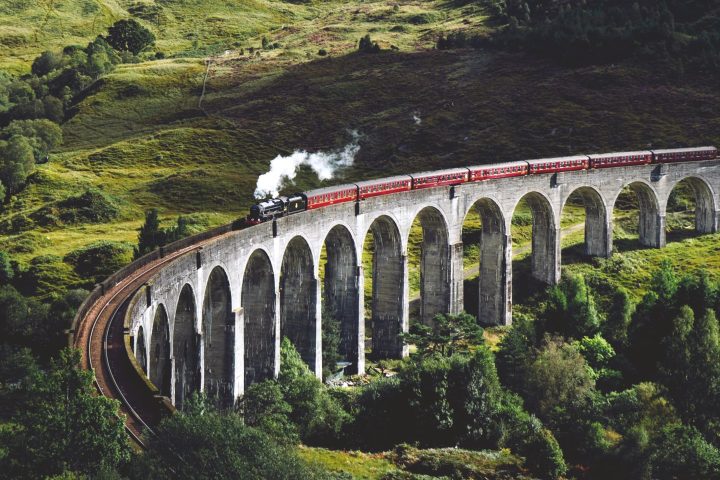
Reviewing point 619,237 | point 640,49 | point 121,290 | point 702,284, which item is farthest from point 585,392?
point 640,49

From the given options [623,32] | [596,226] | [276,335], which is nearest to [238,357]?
[276,335]

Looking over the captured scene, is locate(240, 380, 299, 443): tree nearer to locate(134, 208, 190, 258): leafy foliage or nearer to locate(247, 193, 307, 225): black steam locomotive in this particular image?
locate(247, 193, 307, 225): black steam locomotive

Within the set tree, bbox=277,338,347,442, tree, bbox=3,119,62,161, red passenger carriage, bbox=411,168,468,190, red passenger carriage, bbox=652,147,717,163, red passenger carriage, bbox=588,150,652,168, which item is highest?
tree, bbox=3,119,62,161

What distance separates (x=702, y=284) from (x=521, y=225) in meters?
31.7

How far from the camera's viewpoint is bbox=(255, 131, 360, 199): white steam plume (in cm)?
12062

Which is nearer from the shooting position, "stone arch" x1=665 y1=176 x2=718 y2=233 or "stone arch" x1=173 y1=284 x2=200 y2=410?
"stone arch" x1=173 y1=284 x2=200 y2=410

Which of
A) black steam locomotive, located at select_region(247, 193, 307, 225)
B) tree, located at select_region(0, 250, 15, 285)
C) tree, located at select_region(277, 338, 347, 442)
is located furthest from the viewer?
tree, located at select_region(0, 250, 15, 285)

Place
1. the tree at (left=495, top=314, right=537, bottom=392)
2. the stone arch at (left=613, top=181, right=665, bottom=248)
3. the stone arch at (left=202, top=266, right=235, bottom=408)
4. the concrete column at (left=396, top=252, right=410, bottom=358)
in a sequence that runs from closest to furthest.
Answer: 1. the stone arch at (left=202, top=266, right=235, bottom=408)
2. the tree at (left=495, top=314, right=537, bottom=392)
3. the concrete column at (left=396, top=252, right=410, bottom=358)
4. the stone arch at (left=613, top=181, right=665, bottom=248)

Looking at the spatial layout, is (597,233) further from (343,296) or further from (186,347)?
(186,347)

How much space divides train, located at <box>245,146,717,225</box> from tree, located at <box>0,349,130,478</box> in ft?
83.8

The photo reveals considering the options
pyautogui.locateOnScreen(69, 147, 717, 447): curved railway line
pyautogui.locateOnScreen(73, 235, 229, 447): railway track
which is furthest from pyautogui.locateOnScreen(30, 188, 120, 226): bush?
pyautogui.locateOnScreen(73, 235, 229, 447): railway track

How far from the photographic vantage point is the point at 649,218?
91.9 metres

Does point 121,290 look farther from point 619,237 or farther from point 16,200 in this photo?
point 16,200

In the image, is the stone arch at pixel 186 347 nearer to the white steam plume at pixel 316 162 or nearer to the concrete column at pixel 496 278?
the concrete column at pixel 496 278
